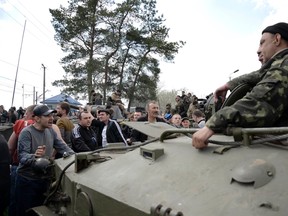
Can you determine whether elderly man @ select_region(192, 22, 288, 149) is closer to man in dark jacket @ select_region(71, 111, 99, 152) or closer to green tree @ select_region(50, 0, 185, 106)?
man in dark jacket @ select_region(71, 111, 99, 152)

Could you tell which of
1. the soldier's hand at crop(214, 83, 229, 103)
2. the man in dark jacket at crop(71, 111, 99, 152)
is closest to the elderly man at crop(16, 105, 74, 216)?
the man in dark jacket at crop(71, 111, 99, 152)

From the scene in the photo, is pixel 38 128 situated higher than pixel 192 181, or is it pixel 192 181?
pixel 38 128

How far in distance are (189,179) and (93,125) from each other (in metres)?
5.77

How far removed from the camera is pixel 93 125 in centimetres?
829

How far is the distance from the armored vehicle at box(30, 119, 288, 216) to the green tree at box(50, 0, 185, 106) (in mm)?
25624

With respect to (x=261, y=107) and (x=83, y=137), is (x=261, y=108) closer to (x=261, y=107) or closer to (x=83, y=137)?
(x=261, y=107)

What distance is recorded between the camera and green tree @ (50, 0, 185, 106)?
97.5ft

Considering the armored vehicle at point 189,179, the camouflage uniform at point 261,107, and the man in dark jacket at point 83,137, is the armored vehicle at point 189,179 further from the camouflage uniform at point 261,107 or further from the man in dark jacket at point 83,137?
the man in dark jacket at point 83,137

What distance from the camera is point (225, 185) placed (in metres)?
2.39

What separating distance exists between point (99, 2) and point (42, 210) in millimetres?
27715

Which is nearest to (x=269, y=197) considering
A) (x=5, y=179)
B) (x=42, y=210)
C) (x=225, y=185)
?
(x=225, y=185)

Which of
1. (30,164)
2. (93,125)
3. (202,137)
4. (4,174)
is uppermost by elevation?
(93,125)

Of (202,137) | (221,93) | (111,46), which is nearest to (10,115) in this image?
(111,46)

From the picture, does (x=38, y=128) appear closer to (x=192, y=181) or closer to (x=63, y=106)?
(x=63, y=106)
